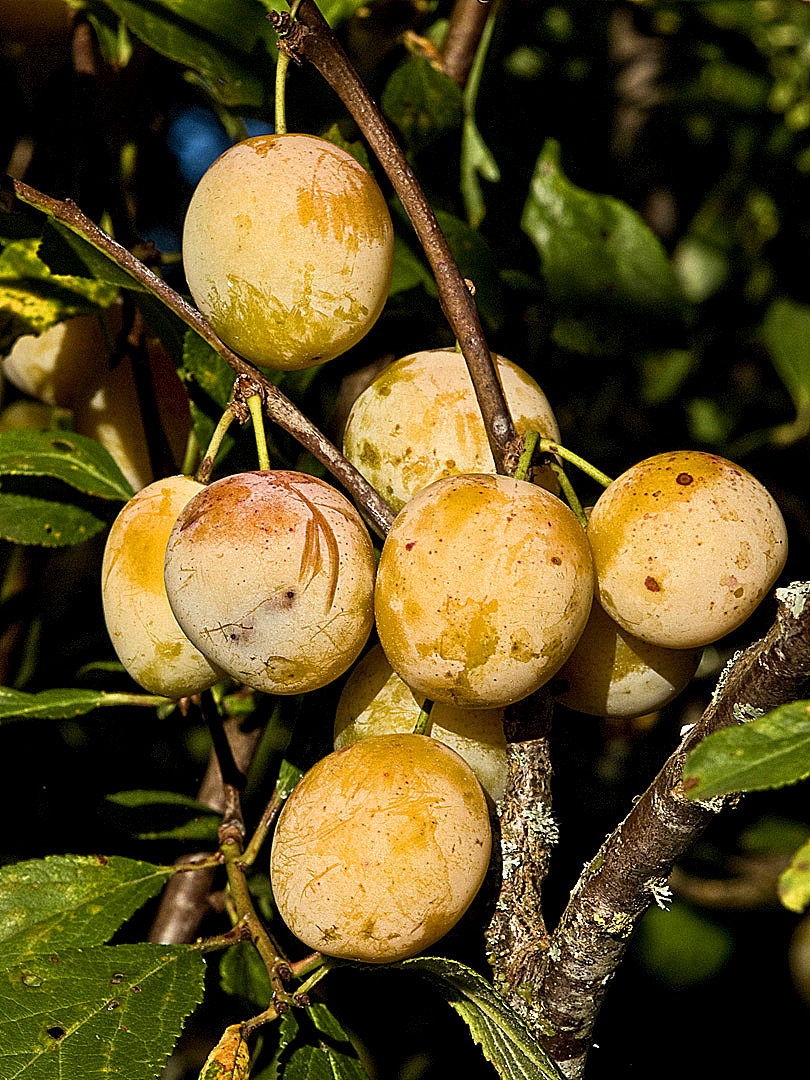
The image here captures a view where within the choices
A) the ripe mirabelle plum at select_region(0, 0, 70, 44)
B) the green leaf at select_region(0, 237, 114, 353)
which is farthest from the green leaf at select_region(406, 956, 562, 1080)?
the ripe mirabelle plum at select_region(0, 0, 70, 44)

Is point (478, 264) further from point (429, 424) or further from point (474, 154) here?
point (429, 424)

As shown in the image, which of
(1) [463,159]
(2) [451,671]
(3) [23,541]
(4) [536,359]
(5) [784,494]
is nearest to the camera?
(2) [451,671]

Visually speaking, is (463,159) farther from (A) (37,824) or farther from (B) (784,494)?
(A) (37,824)

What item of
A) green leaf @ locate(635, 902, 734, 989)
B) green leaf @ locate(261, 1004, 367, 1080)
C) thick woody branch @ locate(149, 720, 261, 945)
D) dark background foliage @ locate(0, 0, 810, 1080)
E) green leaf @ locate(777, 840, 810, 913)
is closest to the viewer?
green leaf @ locate(777, 840, 810, 913)

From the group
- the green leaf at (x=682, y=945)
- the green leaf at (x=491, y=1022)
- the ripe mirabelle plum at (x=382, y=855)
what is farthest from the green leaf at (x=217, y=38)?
the green leaf at (x=682, y=945)

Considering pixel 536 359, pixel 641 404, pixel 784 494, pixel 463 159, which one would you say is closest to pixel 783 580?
pixel 784 494

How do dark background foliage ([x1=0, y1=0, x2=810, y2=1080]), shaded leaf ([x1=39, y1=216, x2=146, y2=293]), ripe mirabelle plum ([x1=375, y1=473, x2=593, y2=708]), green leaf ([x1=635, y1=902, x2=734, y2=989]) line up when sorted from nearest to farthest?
ripe mirabelle plum ([x1=375, y1=473, x2=593, y2=708])
shaded leaf ([x1=39, y1=216, x2=146, y2=293])
dark background foliage ([x1=0, y1=0, x2=810, y2=1080])
green leaf ([x1=635, y1=902, x2=734, y2=989])

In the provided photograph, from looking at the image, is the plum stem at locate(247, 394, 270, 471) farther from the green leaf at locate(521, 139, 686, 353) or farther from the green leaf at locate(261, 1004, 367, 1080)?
the green leaf at locate(521, 139, 686, 353)
